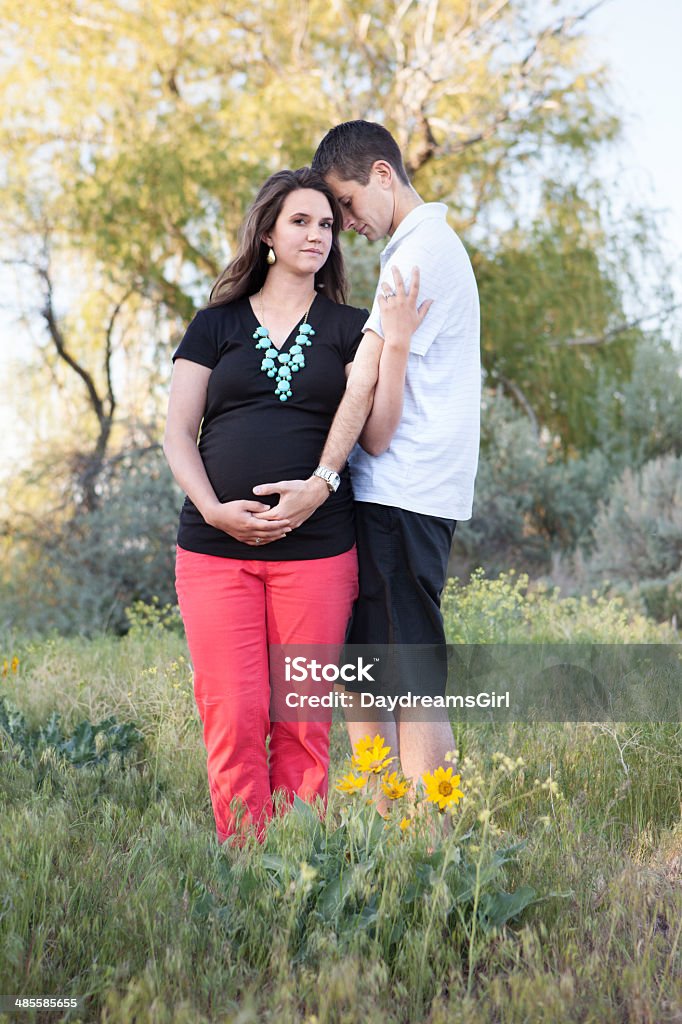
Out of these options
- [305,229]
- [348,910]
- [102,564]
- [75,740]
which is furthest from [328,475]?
[102,564]

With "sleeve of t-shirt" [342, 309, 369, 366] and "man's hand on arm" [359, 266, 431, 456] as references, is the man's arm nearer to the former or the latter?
"man's hand on arm" [359, 266, 431, 456]

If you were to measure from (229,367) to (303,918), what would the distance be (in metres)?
1.47

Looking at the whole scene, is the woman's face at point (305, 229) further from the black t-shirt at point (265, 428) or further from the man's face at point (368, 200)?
the black t-shirt at point (265, 428)

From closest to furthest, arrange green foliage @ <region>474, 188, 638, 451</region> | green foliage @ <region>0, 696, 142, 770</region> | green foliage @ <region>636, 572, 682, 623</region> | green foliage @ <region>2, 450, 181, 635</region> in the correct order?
1. green foliage @ <region>0, 696, 142, 770</region>
2. green foliage @ <region>636, 572, 682, 623</region>
3. green foliage @ <region>2, 450, 181, 635</region>
4. green foliage @ <region>474, 188, 638, 451</region>

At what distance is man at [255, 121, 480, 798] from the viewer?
265 cm

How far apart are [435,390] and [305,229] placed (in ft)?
2.01

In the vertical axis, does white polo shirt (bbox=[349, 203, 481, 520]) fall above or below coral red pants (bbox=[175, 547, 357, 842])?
above

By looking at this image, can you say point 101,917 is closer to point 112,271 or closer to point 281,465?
point 281,465

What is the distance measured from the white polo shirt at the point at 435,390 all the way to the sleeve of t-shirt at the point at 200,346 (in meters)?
0.50

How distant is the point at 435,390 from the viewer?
2707 millimetres

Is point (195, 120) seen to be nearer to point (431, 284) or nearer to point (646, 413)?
point (646, 413)

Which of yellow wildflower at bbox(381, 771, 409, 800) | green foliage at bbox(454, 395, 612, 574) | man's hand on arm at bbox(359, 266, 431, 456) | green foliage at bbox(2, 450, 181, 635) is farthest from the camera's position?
green foliage at bbox(454, 395, 612, 574)

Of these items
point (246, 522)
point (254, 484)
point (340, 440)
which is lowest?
point (246, 522)

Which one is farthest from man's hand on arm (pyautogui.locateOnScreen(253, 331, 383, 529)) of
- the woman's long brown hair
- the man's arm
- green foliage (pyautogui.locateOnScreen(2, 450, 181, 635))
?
green foliage (pyautogui.locateOnScreen(2, 450, 181, 635))
